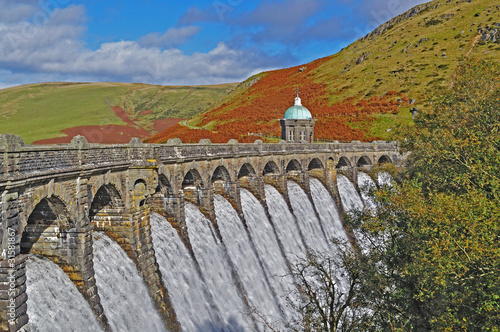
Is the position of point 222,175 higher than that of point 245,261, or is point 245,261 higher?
point 222,175

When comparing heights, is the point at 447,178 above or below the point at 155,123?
below

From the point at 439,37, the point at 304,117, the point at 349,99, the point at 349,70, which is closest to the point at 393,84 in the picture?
the point at 349,99

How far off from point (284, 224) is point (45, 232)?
25.2 meters

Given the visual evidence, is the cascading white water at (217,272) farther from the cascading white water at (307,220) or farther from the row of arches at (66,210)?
the cascading white water at (307,220)

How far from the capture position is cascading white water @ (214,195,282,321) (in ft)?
88.9

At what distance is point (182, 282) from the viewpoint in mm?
21938

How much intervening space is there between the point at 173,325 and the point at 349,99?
101m

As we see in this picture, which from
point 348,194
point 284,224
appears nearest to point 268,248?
point 284,224

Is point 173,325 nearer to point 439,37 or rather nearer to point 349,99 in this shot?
point 349,99

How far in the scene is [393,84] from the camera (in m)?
112

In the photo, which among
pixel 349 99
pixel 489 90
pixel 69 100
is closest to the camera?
pixel 489 90

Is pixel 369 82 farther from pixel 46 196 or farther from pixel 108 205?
pixel 46 196

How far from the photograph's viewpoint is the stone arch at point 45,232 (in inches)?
640

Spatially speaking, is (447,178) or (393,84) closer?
(447,178)
